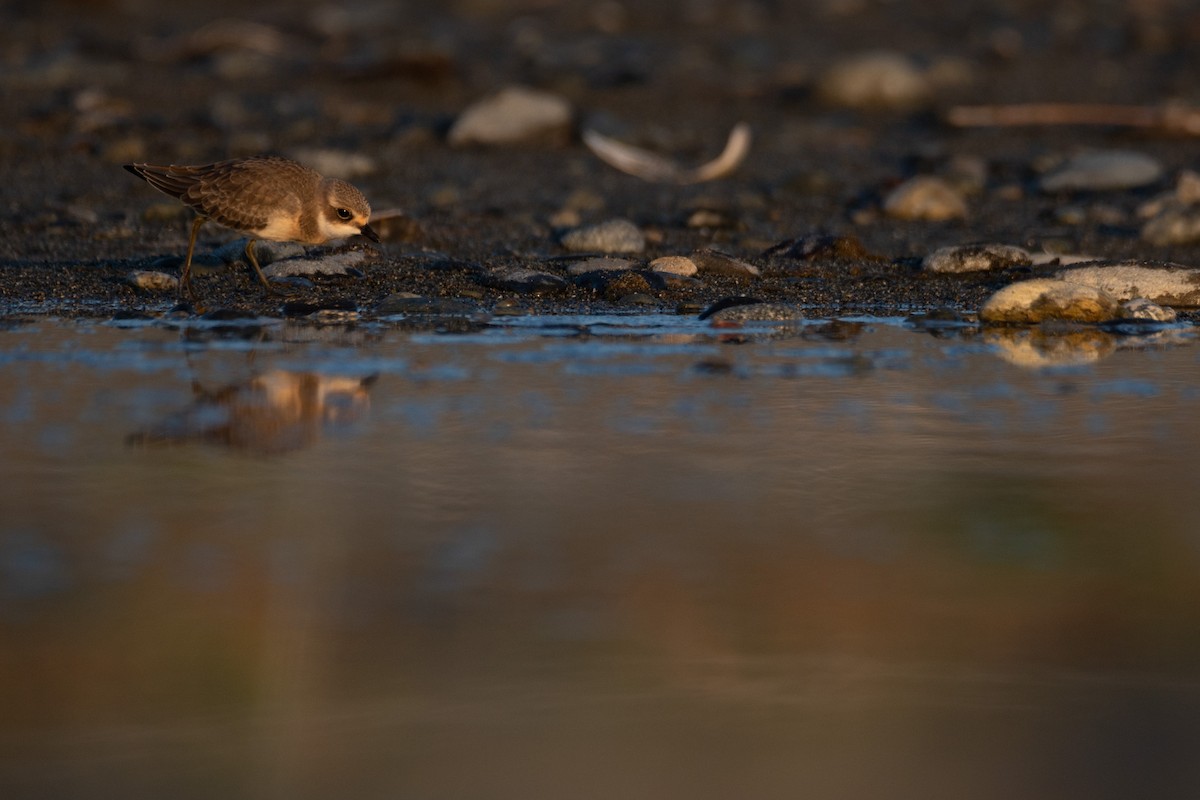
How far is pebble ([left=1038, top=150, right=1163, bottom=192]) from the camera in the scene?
10.5 m

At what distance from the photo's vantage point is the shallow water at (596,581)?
8.49 feet

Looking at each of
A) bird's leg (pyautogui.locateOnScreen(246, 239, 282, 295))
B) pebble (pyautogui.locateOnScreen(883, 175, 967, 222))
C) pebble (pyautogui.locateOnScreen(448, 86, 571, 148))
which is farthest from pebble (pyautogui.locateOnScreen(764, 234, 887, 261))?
pebble (pyautogui.locateOnScreen(448, 86, 571, 148))

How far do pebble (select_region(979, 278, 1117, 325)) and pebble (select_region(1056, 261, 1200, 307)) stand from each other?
415 millimetres

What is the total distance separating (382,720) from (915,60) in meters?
13.6

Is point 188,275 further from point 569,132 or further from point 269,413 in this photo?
point 569,132

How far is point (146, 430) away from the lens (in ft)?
15.3

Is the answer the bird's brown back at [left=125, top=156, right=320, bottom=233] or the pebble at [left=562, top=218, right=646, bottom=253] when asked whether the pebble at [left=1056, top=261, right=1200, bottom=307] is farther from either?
the bird's brown back at [left=125, top=156, right=320, bottom=233]

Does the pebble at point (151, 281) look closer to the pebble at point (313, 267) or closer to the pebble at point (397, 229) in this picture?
the pebble at point (313, 267)

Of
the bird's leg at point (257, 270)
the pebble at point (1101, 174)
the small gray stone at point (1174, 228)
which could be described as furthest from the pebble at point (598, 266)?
the pebble at point (1101, 174)

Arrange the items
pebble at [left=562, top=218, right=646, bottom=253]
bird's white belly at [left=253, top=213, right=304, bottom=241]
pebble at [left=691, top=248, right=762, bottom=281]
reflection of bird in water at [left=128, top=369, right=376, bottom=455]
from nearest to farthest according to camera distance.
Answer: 1. reflection of bird in water at [left=128, top=369, right=376, bottom=455]
2. bird's white belly at [left=253, top=213, right=304, bottom=241]
3. pebble at [left=691, top=248, right=762, bottom=281]
4. pebble at [left=562, top=218, right=646, bottom=253]

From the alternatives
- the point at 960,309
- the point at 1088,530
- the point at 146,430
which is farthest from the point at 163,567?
the point at 960,309

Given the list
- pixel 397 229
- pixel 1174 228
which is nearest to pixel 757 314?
pixel 397 229

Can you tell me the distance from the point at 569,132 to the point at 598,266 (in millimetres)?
4496

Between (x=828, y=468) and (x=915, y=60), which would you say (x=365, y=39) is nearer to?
(x=915, y=60)
